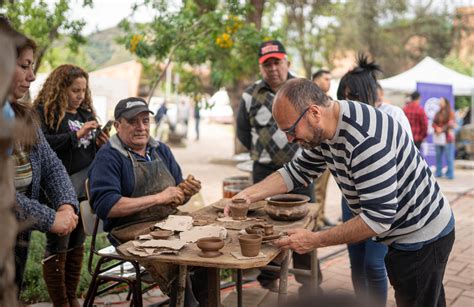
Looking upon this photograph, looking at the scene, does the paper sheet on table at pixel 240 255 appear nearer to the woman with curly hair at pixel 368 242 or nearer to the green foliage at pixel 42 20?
the woman with curly hair at pixel 368 242

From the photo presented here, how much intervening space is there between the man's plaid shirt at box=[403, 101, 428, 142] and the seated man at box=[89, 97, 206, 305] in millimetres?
5998

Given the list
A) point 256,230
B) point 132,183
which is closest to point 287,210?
point 256,230

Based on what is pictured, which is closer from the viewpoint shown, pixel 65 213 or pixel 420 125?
pixel 65 213

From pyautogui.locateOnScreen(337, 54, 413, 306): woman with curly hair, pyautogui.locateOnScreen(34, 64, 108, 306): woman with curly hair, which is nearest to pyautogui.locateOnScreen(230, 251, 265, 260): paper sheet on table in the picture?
pyautogui.locateOnScreen(337, 54, 413, 306): woman with curly hair

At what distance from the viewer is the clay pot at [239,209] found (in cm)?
287

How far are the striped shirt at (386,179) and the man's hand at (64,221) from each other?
4.22ft

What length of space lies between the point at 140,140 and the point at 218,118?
1089 inches

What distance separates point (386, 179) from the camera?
204 cm

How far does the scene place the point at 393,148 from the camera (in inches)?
82.4

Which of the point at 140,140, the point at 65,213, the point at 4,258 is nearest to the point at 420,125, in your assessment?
the point at 140,140

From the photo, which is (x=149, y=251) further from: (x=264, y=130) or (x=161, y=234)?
(x=264, y=130)

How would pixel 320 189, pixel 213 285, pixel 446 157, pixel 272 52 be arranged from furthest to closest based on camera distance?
pixel 446 157 → pixel 320 189 → pixel 272 52 → pixel 213 285

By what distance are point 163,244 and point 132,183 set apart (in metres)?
0.84

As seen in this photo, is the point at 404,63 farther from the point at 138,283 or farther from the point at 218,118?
the point at 138,283
